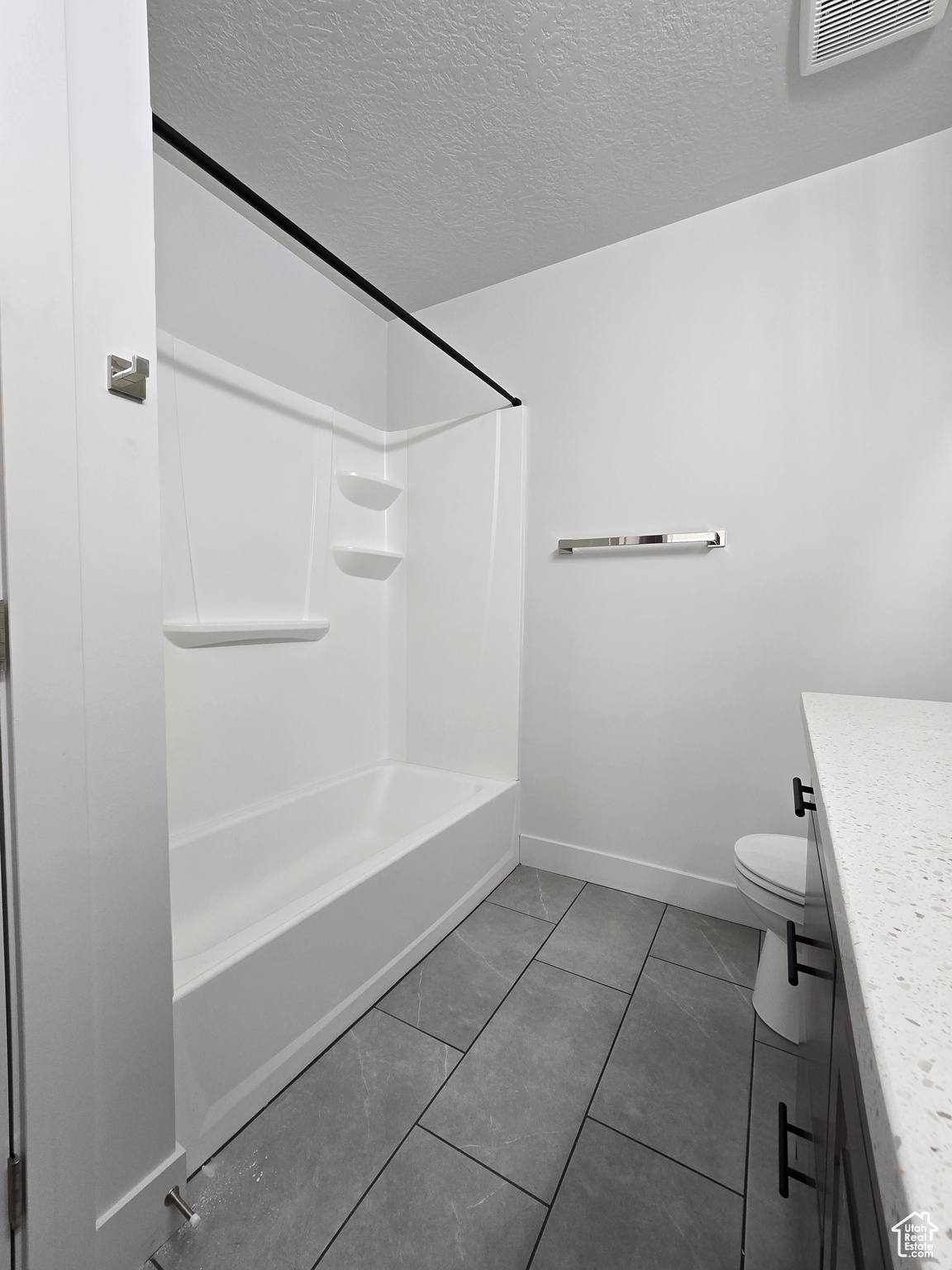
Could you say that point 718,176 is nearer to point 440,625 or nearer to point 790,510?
point 790,510

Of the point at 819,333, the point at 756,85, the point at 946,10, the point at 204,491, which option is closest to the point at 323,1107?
the point at 204,491

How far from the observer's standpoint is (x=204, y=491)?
6.00 feet

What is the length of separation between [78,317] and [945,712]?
184 cm

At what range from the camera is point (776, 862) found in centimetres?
152

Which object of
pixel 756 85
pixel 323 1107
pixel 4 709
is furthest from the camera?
pixel 756 85

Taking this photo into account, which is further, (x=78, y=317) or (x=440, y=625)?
(x=440, y=625)

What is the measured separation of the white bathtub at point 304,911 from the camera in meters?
1.14

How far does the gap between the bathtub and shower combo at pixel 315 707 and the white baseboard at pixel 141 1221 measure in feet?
0.26

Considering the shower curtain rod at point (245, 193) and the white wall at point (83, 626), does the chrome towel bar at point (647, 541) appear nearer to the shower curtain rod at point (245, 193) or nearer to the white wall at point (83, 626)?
the shower curtain rod at point (245, 193)

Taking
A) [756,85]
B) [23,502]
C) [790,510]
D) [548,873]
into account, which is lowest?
[548,873]

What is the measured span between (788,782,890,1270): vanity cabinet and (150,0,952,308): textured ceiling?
1890 millimetres

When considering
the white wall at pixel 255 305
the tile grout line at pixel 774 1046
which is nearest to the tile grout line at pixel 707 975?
the tile grout line at pixel 774 1046

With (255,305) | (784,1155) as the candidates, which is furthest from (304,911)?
(255,305)

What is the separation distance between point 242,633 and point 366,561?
68 centimetres
